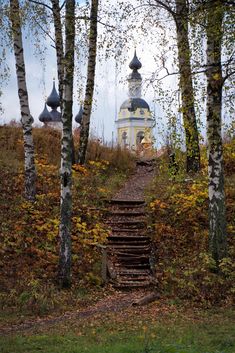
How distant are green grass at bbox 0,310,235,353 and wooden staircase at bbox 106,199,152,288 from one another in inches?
135

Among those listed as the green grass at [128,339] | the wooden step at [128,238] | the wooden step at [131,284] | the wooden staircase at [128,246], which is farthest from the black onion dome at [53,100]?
the green grass at [128,339]

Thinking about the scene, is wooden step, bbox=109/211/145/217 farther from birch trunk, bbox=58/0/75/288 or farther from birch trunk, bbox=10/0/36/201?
birch trunk, bbox=58/0/75/288

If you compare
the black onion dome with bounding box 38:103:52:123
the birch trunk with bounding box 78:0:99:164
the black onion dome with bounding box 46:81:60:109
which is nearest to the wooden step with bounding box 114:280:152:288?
the birch trunk with bounding box 78:0:99:164

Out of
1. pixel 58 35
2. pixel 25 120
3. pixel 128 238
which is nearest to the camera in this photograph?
pixel 128 238

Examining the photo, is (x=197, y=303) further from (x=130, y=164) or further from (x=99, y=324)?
(x=130, y=164)

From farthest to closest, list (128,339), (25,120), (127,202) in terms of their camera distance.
A: 1. (127,202)
2. (25,120)
3. (128,339)

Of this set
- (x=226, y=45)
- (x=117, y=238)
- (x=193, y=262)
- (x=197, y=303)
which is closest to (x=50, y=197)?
(x=117, y=238)

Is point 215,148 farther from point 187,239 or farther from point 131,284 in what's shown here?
point 131,284

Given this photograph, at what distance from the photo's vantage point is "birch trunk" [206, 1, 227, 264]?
10820mm

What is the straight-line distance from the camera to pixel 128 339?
25.1 ft

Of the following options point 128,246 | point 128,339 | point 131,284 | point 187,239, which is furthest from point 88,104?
point 128,339

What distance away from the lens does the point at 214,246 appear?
11.6 meters

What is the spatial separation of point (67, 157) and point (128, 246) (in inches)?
141

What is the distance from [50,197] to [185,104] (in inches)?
218
